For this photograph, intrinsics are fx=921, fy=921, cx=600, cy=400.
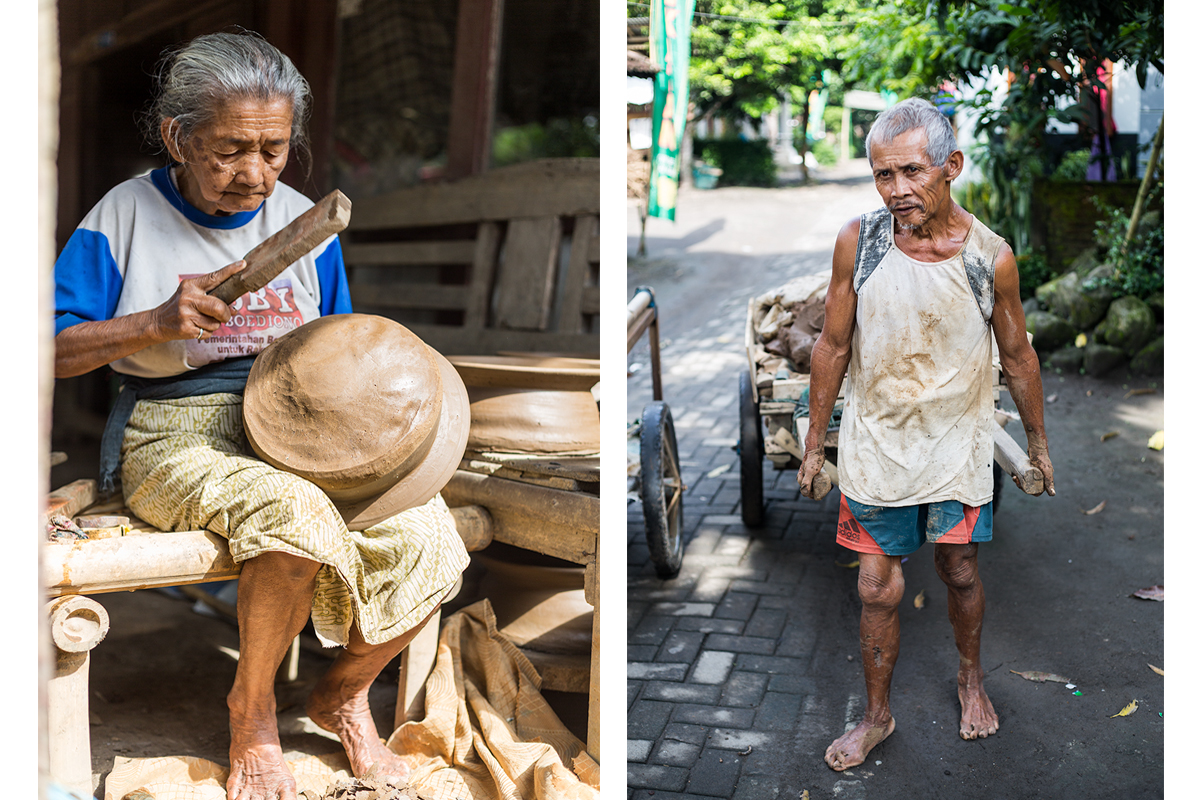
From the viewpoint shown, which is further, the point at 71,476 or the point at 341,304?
the point at 71,476

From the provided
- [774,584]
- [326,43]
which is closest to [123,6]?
[326,43]

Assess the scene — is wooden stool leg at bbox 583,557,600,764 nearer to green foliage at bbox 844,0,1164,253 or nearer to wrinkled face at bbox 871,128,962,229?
wrinkled face at bbox 871,128,962,229

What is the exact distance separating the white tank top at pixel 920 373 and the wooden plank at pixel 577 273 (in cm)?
172

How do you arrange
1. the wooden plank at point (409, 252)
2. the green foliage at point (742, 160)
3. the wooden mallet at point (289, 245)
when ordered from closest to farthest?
the wooden mallet at point (289, 245) → the wooden plank at point (409, 252) → the green foliage at point (742, 160)

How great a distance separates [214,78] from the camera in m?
2.29

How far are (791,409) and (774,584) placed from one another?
2.67 feet

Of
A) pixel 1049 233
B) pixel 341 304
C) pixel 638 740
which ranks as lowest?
pixel 638 740

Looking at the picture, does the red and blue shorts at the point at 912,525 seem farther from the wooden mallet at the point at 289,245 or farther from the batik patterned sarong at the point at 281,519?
the wooden mallet at the point at 289,245

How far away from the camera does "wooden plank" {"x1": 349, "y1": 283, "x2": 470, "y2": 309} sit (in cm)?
481

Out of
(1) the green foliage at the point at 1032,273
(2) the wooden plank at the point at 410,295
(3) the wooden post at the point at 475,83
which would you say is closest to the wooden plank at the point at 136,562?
(2) the wooden plank at the point at 410,295

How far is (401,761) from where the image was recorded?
258 centimetres

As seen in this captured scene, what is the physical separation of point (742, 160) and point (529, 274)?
18.4 m

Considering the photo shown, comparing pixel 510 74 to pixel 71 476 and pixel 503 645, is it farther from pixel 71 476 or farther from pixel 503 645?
pixel 503 645

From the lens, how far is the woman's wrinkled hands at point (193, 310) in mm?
2176
